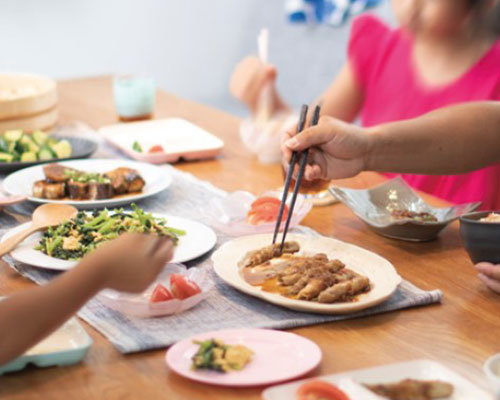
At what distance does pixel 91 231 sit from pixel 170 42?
5.03m

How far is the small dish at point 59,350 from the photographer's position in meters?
1.16

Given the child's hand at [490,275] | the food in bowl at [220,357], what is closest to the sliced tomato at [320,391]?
the food in bowl at [220,357]

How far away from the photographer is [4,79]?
279cm

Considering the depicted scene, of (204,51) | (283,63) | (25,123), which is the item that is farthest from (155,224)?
(204,51)

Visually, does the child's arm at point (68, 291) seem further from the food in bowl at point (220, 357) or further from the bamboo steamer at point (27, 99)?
the bamboo steamer at point (27, 99)

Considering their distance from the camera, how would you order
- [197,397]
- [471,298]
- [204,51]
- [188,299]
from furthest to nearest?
[204,51] < [471,298] < [188,299] < [197,397]

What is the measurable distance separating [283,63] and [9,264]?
473 centimetres

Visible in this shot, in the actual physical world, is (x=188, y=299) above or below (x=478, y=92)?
below

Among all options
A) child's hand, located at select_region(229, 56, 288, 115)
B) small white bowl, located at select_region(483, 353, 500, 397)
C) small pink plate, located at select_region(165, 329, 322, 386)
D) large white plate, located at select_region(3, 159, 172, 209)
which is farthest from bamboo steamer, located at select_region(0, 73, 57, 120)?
small white bowl, located at select_region(483, 353, 500, 397)

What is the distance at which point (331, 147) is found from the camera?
1.75 meters

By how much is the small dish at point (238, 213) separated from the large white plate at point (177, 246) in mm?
70

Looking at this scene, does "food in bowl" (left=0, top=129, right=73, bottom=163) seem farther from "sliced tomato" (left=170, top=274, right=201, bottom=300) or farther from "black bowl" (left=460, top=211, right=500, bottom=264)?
"black bowl" (left=460, top=211, right=500, bottom=264)

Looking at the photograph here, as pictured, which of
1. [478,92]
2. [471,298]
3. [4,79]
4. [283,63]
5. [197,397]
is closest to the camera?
[197,397]

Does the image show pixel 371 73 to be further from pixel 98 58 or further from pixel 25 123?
pixel 98 58
